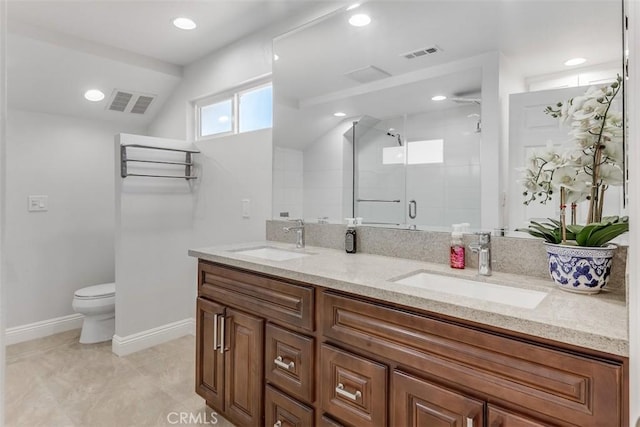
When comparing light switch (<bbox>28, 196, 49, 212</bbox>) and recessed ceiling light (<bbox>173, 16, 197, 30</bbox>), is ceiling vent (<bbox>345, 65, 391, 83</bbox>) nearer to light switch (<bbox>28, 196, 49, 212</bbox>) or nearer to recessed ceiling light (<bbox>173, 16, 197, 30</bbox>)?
recessed ceiling light (<bbox>173, 16, 197, 30</bbox>)

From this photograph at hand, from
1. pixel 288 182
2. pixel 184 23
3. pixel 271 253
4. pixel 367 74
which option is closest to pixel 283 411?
pixel 271 253

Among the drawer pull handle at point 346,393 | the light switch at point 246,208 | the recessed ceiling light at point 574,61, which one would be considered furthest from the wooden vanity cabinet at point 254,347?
the recessed ceiling light at point 574,61

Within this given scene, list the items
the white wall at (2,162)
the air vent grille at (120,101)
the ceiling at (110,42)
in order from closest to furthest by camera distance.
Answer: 1. the white wall at (2,162)
2. the ceiling at (110,42)
3. the air vent grille at (120,101)

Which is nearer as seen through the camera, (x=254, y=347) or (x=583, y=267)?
(x=583, y=267)

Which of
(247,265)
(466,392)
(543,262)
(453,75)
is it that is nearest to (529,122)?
(453,75)

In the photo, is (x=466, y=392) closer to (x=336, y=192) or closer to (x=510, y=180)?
(x=510, y=180)

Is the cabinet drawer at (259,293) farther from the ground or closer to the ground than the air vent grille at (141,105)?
closer to the ground

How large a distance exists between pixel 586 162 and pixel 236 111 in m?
2.35

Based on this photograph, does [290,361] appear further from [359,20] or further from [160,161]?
[160,161]

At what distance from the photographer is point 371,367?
3.96ft

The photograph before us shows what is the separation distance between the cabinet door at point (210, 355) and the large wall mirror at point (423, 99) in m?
0.80

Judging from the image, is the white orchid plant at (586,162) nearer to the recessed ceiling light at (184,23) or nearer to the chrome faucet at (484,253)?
the chrome faucet at (484,253)

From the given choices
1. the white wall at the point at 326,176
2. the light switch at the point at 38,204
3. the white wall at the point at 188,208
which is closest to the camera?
the white wall at the point at 326,176

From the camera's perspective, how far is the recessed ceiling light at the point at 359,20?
1.96 metres
